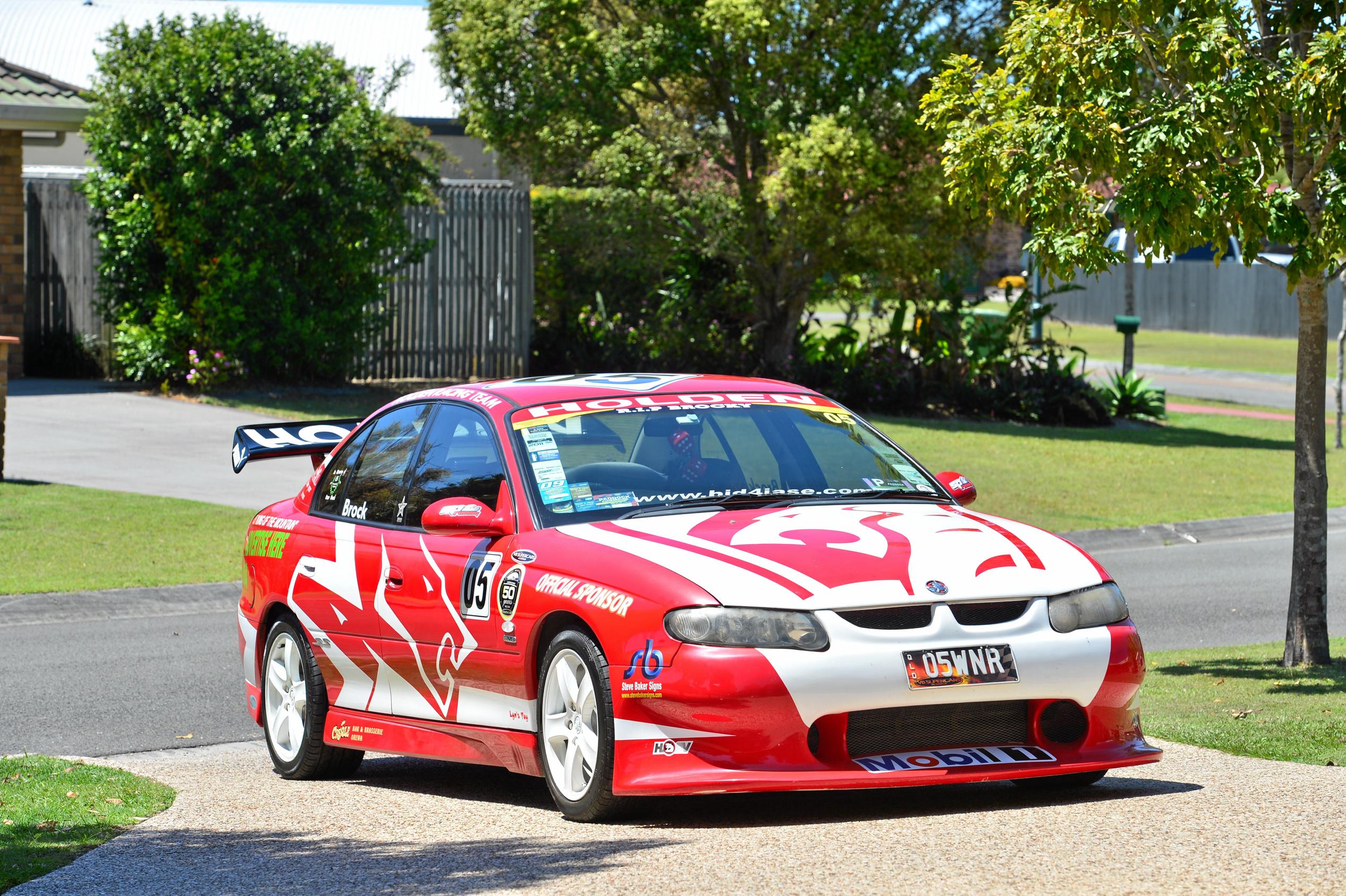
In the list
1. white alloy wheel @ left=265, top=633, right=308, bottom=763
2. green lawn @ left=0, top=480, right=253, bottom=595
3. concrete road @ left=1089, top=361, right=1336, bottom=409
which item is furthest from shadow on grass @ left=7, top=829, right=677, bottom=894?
concrete road @ left=1089, top=361, right=1336, bottom=409

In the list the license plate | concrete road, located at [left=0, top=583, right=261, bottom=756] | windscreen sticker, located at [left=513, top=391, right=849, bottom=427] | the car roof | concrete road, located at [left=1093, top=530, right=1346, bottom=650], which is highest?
the car roof

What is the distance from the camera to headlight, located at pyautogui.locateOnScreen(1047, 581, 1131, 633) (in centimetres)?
616

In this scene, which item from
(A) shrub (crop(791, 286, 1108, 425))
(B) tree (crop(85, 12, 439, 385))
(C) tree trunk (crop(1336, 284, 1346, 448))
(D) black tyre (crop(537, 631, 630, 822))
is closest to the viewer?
(D) black tyre (crop(537, 631, 630, 822))

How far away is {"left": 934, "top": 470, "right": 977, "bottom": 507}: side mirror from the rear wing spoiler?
2.76 meters

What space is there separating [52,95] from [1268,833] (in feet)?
68.8

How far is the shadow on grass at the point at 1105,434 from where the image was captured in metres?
23.8

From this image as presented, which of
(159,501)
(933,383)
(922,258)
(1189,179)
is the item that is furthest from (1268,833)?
(933,383)

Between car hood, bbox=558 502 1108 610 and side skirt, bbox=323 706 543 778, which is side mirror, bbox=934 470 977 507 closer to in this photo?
car hood, bbox=558 502 1108 610

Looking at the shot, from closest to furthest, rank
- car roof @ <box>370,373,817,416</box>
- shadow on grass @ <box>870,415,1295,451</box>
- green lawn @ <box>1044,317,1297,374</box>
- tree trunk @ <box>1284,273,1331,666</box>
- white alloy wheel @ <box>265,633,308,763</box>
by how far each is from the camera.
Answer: car roof @ <box>370,373,817,416</box> → white alloy wheel @ <box>265,633,308,763</box> → tree trunk @ <box>1284,273,1331,666</box> → shadow on grass @ <box>870,415,1295,451</box> → green lawn @ <box>1044,317,1297,374</box>

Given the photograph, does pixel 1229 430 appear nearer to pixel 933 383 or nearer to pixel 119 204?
pixel 933 383

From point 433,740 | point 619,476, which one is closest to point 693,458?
point 619,476

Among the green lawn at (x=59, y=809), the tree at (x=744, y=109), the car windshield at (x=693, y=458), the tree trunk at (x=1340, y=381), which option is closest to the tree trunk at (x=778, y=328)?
the tree at (x=744, y=109)

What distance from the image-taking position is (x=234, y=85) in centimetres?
2250

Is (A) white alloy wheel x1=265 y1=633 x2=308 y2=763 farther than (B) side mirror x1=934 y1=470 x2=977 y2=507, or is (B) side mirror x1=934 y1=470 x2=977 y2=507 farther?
(A) white alloy wheel x1=265 y1=633 x2=308 y2=763
